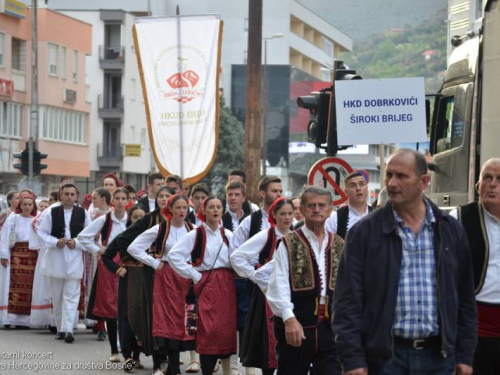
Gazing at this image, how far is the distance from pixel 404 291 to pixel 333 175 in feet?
30.7

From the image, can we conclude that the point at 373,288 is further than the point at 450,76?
No

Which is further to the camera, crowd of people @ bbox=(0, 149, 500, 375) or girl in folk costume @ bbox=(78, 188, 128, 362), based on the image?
girl in folk costume @ bbox=(78, 188, 128, 362)

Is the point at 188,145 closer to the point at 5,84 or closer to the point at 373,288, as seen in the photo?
the point at 373,288

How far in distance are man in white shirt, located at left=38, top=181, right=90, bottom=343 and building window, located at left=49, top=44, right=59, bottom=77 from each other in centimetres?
4602

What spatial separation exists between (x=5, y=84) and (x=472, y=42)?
147 feet

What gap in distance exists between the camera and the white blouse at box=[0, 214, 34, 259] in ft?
59.3

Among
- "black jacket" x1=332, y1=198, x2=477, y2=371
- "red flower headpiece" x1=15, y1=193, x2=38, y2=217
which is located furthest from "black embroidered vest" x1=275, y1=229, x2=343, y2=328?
"red flower headpiece" x1=15, y1=193, x2=38, y2=217

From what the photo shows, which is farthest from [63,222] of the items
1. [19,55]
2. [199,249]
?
[19,55]

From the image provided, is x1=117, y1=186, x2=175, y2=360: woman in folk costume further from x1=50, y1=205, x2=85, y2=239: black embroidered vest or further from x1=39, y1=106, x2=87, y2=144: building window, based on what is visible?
x1=39, y1=106, x2=87, y2=144: building window

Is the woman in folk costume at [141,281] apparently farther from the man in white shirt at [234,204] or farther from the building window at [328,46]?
the building window at [328,46]

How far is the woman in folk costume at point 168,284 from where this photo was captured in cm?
1191

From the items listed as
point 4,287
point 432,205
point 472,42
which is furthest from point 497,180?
point 4,287

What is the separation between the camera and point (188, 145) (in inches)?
752

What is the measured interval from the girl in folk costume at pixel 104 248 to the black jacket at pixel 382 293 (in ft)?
27.8
